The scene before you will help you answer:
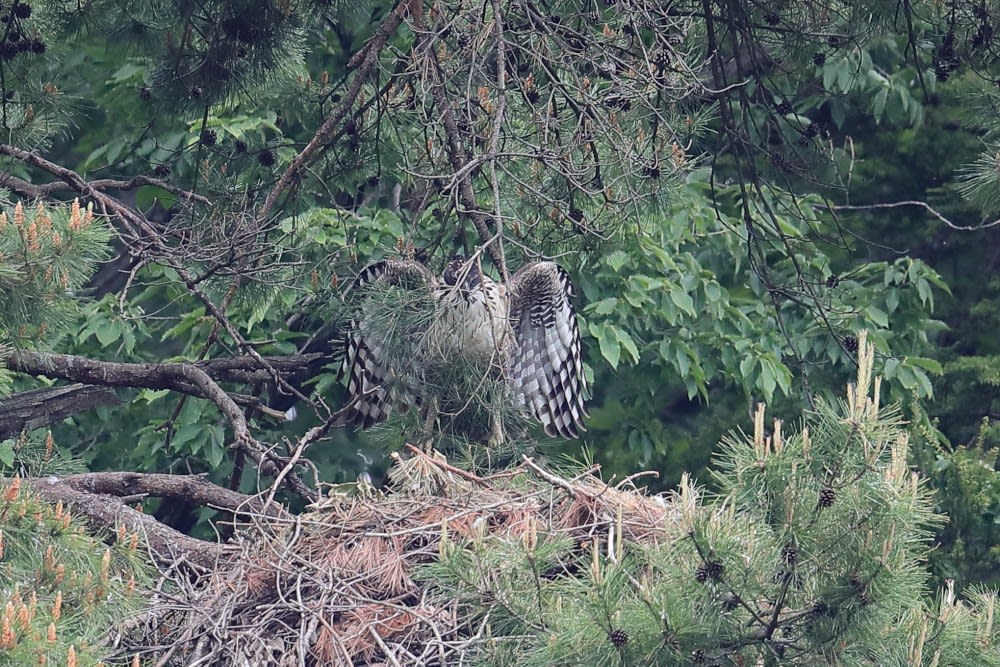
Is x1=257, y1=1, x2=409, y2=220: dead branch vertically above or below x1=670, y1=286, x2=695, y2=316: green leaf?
above

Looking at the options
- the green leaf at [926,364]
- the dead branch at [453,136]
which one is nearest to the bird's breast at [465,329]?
the dead branch at [453,136]

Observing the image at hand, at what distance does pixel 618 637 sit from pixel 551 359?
3651 millimetres

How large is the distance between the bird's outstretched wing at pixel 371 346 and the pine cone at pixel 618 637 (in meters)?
1.55

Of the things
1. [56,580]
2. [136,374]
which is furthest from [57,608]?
[136,374]

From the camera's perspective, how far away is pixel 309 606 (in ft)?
13.1

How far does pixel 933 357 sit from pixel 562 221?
3.90 metres

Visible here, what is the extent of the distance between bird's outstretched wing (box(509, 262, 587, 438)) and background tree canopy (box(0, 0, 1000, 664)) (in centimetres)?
30

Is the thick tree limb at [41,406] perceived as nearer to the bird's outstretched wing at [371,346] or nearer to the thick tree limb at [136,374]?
the thick tree limb at [136,374]

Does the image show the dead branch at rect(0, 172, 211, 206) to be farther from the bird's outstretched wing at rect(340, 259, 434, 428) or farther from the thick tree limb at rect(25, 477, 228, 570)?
the thick tree limb at rect(25, 477, 228, 570)

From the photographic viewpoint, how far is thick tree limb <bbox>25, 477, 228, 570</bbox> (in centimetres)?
451

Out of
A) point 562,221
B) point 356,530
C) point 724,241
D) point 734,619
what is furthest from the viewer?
point 724,241

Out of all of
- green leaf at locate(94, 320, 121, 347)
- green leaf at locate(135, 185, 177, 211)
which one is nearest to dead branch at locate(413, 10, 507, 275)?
green leaf at locate(135, 185, 177, 211)

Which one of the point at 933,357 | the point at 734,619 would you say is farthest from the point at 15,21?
the point at 933,357

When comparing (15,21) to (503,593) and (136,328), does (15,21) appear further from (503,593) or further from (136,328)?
(503,593)
